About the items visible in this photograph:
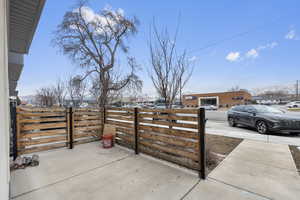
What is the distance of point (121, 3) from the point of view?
6.73 meters

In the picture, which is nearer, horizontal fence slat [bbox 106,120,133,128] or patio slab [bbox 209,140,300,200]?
patio slab [bbox 209,140,300,200]

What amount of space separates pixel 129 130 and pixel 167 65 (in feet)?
7.63

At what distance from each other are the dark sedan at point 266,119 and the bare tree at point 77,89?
9776mm

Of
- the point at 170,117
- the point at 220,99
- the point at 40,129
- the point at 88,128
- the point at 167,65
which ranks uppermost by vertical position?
the point at 167,65

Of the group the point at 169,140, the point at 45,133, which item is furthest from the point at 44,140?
the point at 169,140

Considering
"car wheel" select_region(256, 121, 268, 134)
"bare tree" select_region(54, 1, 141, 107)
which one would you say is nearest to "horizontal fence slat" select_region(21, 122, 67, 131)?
"bare tree" select_region(54, 1, 141, 107)

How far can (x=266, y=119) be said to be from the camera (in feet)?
19.1

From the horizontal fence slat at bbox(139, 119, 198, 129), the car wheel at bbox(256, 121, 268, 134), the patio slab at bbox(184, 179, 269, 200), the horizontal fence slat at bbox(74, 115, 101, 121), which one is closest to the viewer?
the patio slab at bbox(184, 179, 269, 200)

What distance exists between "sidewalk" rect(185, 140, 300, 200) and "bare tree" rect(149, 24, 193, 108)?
7.62 ft

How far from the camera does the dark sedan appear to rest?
540 cm

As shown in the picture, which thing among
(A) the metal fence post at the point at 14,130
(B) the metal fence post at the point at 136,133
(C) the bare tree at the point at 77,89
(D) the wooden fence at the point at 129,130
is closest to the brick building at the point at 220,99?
(C) the bare tree at the point at 77,89

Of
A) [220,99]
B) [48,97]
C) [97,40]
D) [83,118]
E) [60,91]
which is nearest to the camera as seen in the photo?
[83,118]

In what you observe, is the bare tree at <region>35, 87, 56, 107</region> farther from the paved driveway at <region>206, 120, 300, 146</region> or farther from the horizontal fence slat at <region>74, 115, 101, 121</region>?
the paved driveway at <region>206, 120, 300, 146</region>

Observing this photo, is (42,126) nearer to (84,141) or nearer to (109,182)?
(84,141)
